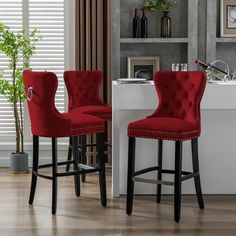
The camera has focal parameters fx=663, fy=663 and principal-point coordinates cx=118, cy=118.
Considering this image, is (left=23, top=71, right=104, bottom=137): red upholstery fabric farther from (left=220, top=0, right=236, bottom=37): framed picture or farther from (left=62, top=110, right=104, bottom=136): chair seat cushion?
(left=220, top=0, right=236, bottom=37): framed picture

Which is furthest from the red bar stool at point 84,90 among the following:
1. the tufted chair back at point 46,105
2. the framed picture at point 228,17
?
the framed picture at point 228,17

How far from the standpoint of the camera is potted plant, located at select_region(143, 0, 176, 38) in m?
7.23

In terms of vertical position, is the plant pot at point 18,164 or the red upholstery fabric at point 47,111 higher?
the red upholstery fabric at point 47,111

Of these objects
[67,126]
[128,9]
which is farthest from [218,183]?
[128,9]

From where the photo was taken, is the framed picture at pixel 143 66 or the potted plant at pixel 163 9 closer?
the potted plant at pixel 163 9

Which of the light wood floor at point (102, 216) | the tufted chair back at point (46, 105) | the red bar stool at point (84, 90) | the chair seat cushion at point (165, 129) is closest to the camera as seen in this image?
the light wood floor at point (102, 216)

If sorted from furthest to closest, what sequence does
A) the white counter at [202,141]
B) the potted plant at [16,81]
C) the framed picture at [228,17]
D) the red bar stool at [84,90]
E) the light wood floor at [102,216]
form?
the framed picture at [228,17], the potted plant at [16,81], the red bar stool at [84,90], the white counter at [202,141], the light wood floor at [102,216]

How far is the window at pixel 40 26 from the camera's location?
7.37 metres

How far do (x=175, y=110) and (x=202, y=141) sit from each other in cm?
50

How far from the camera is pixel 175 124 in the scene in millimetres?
4930

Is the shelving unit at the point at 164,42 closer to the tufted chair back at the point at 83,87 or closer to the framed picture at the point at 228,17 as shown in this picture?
the framed picture at the point at 228,17

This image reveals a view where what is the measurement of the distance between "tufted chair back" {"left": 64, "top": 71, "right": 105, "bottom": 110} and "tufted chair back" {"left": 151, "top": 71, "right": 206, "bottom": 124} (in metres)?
1.34

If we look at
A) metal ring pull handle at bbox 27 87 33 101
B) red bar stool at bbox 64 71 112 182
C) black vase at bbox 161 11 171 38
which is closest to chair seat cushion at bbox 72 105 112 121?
red bar stool at bbox 64 71 112 182

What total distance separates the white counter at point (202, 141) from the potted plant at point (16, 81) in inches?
63.8
